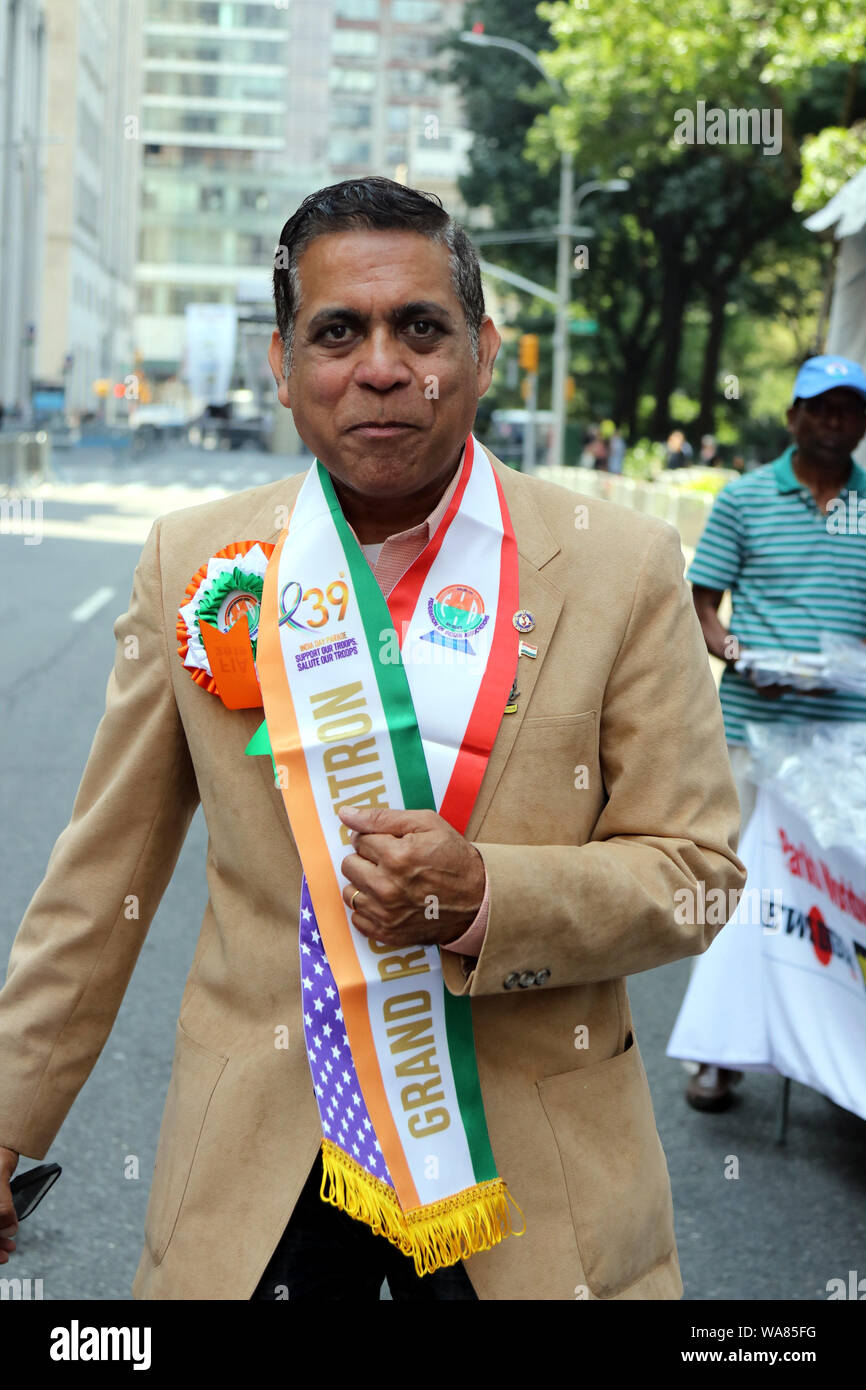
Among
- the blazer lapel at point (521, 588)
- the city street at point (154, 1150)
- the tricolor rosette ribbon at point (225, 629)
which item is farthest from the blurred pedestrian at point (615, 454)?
the tricolor rosette ribbon at point (225, 629)

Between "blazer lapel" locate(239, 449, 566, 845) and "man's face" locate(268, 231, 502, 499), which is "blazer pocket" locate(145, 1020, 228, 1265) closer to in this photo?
"blazer lapel" locate(239, 449, 566, 845)

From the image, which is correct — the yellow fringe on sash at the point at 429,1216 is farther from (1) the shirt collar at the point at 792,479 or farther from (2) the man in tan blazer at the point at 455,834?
(1) the shirt collar at the point at 792,479

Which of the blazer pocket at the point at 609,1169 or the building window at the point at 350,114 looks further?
the building window at the point at 350,114

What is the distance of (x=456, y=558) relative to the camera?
2020 mm

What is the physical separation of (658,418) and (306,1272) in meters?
38.3

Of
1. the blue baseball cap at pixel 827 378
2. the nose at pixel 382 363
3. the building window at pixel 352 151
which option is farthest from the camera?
the building window at pixel 352 151

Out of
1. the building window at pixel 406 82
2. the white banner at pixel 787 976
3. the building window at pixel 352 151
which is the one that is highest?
the building window at pixel 406 82

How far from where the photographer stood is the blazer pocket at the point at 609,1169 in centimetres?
198

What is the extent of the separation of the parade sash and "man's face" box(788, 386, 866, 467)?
302cm

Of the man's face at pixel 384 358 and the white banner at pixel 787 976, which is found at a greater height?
the man's face at pixel 384 358

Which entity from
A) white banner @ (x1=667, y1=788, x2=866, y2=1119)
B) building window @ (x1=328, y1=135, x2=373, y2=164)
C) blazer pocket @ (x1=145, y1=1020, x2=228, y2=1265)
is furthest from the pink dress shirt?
building window @ (x1=328, y1=135, x2=373, y2=164)

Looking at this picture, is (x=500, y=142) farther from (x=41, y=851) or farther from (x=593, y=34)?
(x=41, y=851)

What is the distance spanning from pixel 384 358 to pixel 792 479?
3147 millimetres
